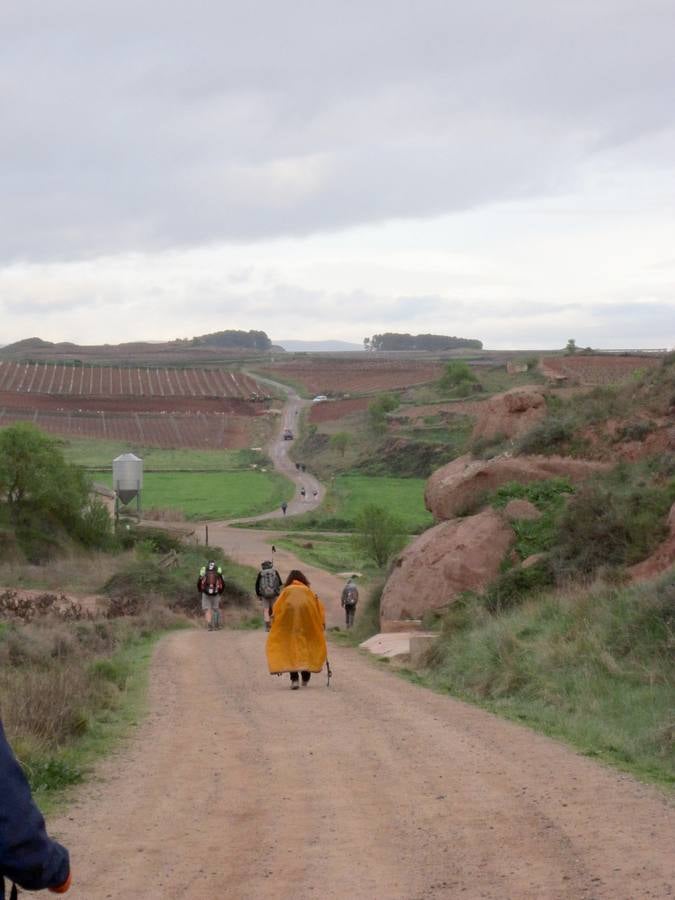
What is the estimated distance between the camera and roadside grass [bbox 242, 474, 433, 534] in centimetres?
6562

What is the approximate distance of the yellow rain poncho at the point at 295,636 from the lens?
1526cm

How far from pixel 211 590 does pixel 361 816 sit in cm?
1938

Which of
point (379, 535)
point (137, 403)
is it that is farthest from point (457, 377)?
point (379, 535)

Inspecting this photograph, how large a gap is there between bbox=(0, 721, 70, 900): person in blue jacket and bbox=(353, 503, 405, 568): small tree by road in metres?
42.3

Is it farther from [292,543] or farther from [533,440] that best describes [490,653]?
[292,543]

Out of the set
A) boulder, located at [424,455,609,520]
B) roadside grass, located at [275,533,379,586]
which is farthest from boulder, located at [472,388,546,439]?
roadside grass, located at [275,533,379,586]

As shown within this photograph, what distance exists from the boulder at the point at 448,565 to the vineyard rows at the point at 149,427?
289 ft

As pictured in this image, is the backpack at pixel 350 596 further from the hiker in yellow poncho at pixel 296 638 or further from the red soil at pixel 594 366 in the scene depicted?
the red soil at pixel 594 366

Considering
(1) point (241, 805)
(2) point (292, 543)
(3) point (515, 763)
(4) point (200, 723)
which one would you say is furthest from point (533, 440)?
(2) point (292, 543)

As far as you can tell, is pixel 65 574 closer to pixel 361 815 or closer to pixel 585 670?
pixel 585 670

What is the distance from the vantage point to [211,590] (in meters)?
26.9

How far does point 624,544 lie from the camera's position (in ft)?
61.7

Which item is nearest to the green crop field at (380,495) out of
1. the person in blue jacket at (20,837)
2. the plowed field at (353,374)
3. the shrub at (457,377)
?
the shrub at (457,377)

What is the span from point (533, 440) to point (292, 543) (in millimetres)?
33888
